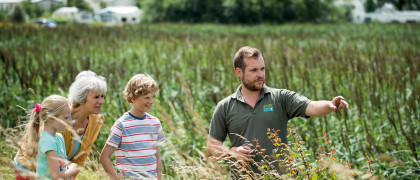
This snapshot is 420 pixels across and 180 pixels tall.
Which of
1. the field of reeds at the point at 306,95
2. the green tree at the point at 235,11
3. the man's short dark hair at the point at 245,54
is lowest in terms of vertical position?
the field of reeds at the point at 306,95

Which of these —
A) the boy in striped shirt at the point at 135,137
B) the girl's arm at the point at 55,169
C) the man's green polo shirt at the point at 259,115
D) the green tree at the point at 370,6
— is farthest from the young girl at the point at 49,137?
the green tree at the point at 370,6

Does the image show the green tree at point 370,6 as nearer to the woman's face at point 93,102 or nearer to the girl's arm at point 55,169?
the woman's face at point 93,102

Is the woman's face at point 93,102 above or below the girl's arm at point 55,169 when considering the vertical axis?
above

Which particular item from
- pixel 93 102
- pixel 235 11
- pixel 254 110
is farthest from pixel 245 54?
pixel 235 11

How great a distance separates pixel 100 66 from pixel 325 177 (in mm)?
7678

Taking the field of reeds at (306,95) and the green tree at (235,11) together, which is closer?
the field of reeds at (306,95)

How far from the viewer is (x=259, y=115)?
10.6ft

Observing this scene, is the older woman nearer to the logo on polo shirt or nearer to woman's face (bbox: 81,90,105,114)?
woman's face (bbox: 81,90,105,114)

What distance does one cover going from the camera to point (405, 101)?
5.84 m

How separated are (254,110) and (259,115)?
6cm

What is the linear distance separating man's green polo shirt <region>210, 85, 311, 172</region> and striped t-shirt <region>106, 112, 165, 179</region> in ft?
1.66

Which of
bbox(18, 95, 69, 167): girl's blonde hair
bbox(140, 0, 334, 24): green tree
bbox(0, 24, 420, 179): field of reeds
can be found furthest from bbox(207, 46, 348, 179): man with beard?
bbox(140, 0, 334, 24): green tree

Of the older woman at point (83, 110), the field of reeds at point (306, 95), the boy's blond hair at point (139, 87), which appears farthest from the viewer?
the field of reeds at point (306, 95)

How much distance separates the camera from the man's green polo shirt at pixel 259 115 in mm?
3227
